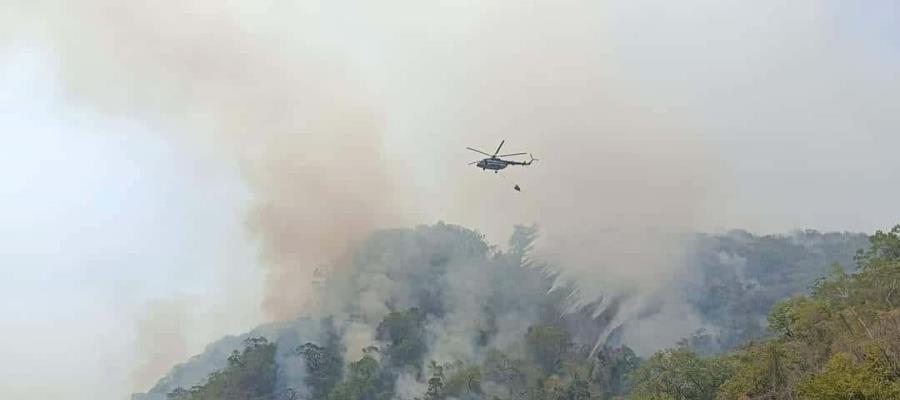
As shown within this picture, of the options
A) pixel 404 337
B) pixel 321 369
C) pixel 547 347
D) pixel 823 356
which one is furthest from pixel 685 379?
pixel 404 337

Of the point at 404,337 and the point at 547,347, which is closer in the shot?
the point at 547,347

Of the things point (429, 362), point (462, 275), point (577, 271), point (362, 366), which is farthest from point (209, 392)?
point (577, 271)

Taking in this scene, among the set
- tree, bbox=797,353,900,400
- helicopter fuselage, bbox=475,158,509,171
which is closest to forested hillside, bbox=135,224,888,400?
tree, bbox=797,353,900,400

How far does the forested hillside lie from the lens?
56688 mm

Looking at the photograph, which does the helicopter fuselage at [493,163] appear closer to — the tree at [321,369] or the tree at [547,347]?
the tree at [547,347]

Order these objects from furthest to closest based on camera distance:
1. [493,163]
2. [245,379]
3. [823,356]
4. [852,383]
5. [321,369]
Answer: [321,369] → [245,379] → [493,163] → [823,356] → [852,383]

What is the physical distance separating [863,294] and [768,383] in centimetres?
2368

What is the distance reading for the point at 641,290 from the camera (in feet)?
595

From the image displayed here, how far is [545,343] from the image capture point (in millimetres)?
139375

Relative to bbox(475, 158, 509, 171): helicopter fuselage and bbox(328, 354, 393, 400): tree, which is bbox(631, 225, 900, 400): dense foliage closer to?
bbox(475, 158, 509, 171): helicopter fuselage

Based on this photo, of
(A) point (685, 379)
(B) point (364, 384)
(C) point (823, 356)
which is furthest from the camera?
(B) point (364, 384)

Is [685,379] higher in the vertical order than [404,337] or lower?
lower

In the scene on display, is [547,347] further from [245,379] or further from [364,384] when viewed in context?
[245,379]

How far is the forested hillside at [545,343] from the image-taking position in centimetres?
5669
